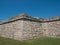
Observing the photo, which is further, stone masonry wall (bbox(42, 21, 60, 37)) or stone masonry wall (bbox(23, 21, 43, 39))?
stone masonry wall (bbox(42, 21, 60, 37))

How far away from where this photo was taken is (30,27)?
17.5 metres

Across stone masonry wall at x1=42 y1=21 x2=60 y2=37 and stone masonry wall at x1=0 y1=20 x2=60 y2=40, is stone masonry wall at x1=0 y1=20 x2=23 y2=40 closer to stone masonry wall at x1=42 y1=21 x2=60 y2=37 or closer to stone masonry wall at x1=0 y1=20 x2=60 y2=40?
stone masonry wall at x1=0 y1=20 x2=60 y2=40

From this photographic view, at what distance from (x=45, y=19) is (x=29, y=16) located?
1.96 metres

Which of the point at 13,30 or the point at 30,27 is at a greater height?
the point at 30,27

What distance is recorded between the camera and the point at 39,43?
14.5 m

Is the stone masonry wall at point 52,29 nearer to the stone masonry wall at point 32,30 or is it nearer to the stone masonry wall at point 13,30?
the stone masonry wall at point 32,30

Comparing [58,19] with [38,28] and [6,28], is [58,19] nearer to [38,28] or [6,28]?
[38,28]

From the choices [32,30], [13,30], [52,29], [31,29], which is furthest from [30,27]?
[52,29]

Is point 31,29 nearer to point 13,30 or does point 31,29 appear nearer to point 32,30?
point 32,30

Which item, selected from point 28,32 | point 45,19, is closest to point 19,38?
point 28,32

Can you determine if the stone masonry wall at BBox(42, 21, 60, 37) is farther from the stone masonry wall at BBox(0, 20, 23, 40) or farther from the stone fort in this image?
the stone masonry wall at BBox(0, 20, 23, 40)

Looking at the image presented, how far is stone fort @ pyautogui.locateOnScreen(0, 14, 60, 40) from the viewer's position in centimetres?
1706

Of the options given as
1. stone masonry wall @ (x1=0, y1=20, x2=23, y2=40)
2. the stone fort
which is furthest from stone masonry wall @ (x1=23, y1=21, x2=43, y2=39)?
stone masonry wall @ (x1=0, y1=20, x2=23, y2=40)

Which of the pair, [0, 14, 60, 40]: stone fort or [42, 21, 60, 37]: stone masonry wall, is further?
[42, 21, 60, 37]: stone masonry wall
